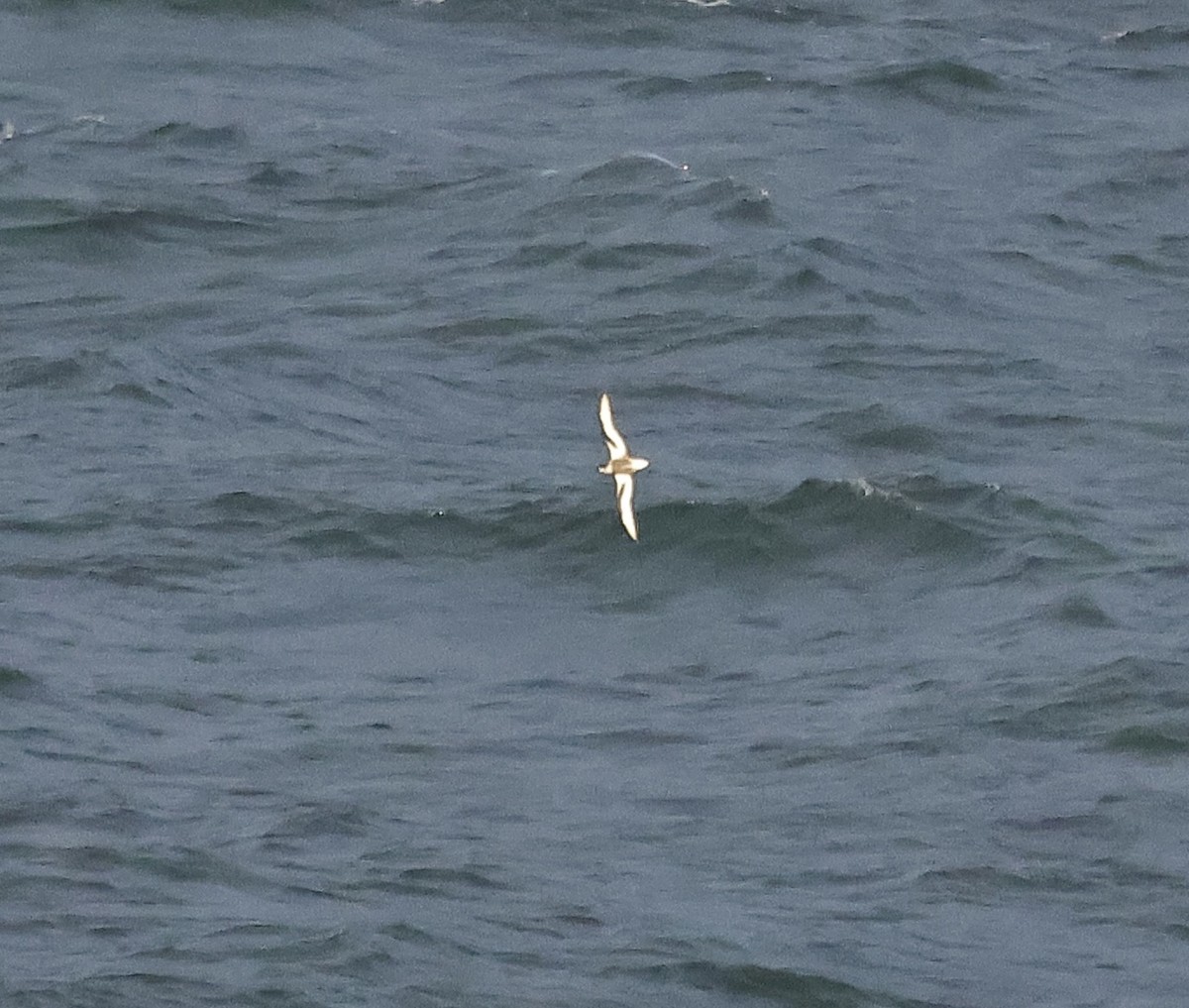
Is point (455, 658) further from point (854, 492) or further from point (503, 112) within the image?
point (503, 112)

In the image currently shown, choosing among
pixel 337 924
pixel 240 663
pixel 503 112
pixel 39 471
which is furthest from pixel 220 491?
pixel 503 112

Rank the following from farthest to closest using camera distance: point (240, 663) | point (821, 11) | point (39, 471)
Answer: point (821, 11)
point (39, 471)
point (240, 663)

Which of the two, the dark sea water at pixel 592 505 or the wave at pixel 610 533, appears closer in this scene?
the dark sea water at pixel 592 505

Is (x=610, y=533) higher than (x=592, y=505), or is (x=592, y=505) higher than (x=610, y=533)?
(x=592, y=505)

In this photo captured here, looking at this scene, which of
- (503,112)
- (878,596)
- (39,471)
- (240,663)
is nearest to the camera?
(240,663)

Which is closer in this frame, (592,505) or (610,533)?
(610,533)

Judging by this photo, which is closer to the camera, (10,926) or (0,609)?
(10,926)

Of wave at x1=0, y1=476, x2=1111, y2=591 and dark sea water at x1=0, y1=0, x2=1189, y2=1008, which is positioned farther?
wave at x1=0, y1=476, x2=1111, y2=591
